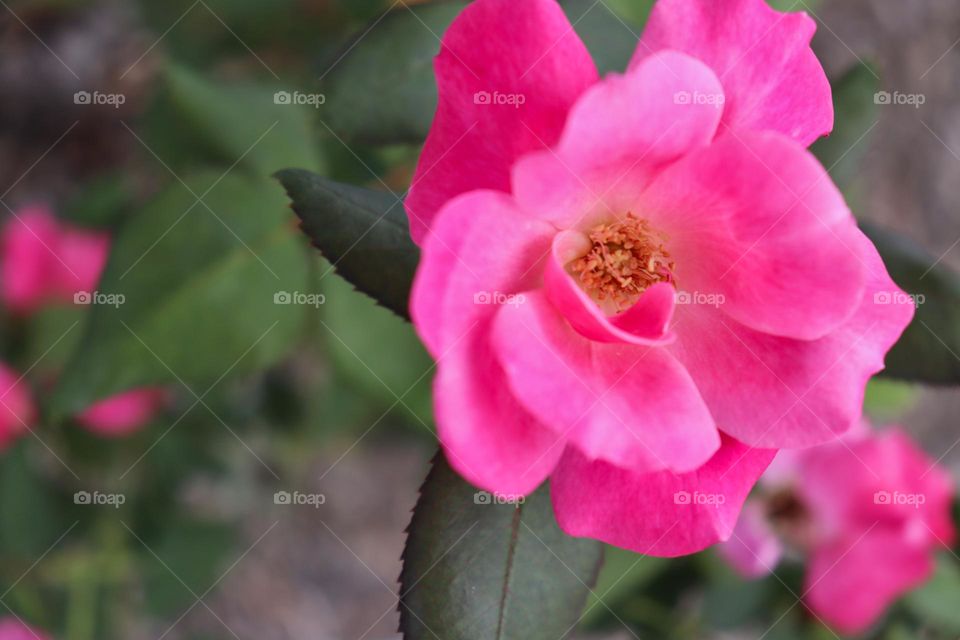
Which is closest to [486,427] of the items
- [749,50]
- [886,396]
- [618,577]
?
[749,50]

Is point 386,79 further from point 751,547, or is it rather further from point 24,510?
point 24,510

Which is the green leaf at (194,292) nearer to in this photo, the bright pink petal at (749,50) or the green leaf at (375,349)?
the green leaf at (375,349)

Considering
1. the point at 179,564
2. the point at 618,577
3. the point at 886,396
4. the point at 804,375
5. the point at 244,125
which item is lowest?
the point at 179,564

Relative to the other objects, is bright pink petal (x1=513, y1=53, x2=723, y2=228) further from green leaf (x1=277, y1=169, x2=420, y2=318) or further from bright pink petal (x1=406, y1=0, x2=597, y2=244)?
green leaf (x1=277, y1=169, x2=420, y2=318)

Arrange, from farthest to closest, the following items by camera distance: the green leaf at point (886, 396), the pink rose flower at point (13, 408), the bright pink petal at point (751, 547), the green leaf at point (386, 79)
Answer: the pink rose flower at point (13, 408) < the green leaf at point (886, 396) < the bright pink petal at point (751, 547) < the green leaf at point (386, 79)

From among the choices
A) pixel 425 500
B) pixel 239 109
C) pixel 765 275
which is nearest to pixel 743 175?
pixel 765 275

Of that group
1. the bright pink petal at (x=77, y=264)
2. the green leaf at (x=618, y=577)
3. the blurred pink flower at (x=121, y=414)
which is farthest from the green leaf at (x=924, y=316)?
the bright pink petal at (x=77, y=264)

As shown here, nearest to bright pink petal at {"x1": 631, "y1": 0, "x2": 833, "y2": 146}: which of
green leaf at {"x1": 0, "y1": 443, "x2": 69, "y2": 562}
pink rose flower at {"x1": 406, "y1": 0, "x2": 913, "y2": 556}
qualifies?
pink rose flower at {"x1": 406, "y1": 0, "x2": 913, "y2": 556}
